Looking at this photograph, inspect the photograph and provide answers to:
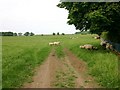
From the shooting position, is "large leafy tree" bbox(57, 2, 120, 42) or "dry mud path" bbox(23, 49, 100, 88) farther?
"large leafy tree" bbox(57, 2, 120, 42)

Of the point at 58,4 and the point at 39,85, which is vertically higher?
the point at 58,4

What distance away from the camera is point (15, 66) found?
25.8 metres

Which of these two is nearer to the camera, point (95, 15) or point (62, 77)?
point (62, 77)

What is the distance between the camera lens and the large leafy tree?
1304 inches

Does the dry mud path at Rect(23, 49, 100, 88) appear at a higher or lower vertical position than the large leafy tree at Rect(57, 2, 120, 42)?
lower

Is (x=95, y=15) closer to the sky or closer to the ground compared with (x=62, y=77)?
closer to the sky

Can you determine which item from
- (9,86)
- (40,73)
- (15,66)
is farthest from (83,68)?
(9,86)

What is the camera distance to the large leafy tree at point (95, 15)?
3312cm

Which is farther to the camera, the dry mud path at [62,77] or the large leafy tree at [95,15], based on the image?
the large leafy tree at [95,15]

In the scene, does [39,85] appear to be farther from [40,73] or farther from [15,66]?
[15,66]

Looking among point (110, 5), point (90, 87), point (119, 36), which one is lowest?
point (90, 87)

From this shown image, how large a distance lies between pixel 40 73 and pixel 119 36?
21538 mm

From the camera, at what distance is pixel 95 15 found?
3300 centimetres

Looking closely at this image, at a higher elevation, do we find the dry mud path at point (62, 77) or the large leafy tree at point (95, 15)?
the large leafy tree at point (95, 15)
